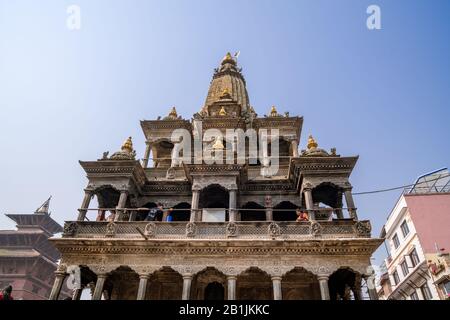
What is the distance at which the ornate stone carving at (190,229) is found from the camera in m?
Result: 15.6

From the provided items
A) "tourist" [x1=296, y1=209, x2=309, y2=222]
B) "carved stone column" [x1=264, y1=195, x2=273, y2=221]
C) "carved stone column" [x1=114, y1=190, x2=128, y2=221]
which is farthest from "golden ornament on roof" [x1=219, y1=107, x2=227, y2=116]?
"tourist" [x1=296, y1=209, x2=309, y2=222]

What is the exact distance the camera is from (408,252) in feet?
91.8

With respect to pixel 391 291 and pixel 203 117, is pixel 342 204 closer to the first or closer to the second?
pixel 203 117

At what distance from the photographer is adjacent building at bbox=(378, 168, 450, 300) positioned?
960 inches

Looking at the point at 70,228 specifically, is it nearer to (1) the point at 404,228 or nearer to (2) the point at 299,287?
(2) the point at 299,287

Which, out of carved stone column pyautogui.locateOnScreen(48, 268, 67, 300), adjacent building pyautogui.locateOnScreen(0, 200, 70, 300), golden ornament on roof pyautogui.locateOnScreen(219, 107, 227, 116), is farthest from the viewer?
adjacent building pyautogui.locateOnScreen(0, 200, 70, 300)

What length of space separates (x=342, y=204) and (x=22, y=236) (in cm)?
3998

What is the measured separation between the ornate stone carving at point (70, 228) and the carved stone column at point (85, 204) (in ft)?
2.02

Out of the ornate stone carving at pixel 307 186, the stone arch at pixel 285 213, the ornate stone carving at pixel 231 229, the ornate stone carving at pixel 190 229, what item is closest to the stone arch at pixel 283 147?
the stone arch at pixel 285 213

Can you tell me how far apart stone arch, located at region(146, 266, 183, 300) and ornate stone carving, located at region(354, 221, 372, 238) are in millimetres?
9799

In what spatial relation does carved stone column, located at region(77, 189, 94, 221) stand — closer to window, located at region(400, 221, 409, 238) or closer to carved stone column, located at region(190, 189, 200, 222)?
carved stone column, located at region(190, 189, 200, 222)

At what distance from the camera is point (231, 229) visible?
51.3ft

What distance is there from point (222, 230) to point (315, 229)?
184 inches
